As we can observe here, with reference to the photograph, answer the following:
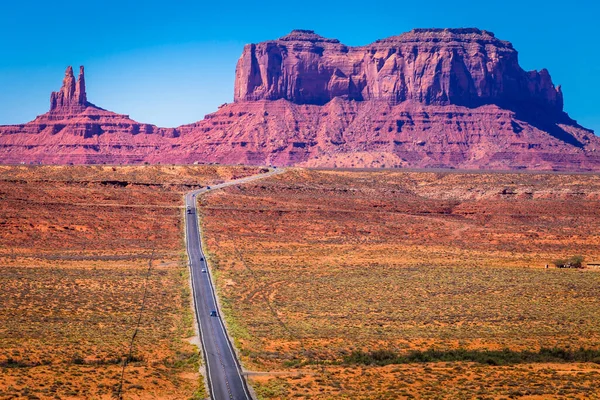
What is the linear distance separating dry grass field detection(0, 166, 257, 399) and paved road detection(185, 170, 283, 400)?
0.86m

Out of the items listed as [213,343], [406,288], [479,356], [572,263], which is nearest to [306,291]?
[406,288]

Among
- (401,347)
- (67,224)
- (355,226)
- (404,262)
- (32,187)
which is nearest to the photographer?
(401,347)

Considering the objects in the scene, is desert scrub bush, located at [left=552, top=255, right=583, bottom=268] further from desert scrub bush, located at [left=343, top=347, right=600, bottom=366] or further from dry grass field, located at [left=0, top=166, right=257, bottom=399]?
desert scrub bush, located at [left=343, top=347, right=600, bottom=366]

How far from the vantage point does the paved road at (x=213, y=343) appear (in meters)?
38.5

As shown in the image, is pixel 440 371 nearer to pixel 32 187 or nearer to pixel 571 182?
pixel 32 187

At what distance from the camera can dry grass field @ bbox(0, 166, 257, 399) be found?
39.5 m

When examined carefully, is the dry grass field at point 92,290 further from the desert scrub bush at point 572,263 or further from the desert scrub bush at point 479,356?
the desert scrub bush at point 572,263

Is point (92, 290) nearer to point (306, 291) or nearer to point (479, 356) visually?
point (306, 291)

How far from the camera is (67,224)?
9362 cm

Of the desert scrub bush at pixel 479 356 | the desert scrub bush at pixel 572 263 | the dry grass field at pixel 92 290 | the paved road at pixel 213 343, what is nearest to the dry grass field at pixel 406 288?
the desert scrub bush at pixel 479 356

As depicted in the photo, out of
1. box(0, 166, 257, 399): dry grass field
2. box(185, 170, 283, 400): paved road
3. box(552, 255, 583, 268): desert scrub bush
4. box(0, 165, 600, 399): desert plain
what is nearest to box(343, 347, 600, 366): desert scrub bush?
box(0, 165, 600, 399): desert plain

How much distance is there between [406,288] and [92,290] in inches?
913

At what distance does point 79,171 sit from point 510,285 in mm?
95018

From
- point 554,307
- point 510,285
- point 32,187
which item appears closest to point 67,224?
point 32,187
